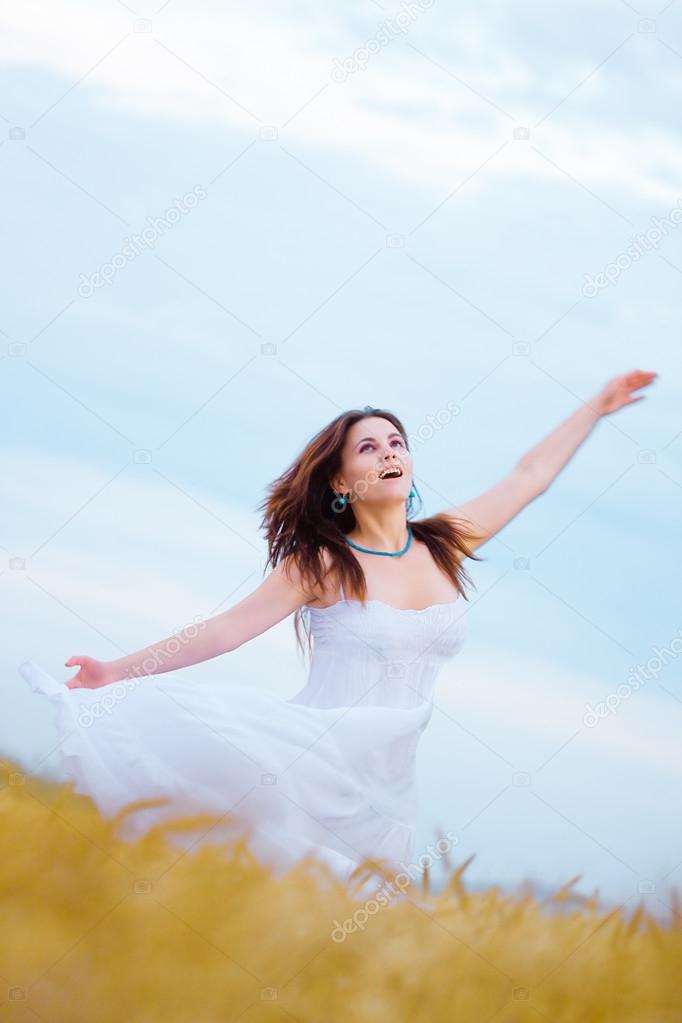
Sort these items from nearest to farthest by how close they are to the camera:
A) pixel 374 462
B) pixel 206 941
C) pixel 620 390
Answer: pixel 206 941 < pixel 374 462 < pixel 620 390

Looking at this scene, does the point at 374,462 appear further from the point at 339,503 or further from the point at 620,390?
the point at 620,390

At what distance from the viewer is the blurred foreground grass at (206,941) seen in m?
2.86

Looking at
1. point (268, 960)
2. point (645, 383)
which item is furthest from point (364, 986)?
point (645, 383)

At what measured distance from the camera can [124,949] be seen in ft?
9.41

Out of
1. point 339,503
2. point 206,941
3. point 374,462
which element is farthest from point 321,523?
point 206,941

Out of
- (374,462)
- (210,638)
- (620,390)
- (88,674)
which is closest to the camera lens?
(88,674)

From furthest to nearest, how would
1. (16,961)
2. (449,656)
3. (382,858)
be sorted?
(449,656), (382,858), (16,961)

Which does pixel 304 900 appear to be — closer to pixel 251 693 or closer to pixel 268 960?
pixel 268 960

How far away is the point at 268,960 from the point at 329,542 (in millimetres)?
984

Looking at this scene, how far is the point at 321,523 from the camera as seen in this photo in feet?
11.1

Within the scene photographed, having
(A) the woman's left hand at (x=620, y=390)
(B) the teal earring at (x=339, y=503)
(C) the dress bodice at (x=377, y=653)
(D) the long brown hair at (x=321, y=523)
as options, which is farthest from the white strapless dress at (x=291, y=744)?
(A) the woman's left hand at (x=620, y=390)

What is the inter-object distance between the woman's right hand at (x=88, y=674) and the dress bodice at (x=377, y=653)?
19.0 inches

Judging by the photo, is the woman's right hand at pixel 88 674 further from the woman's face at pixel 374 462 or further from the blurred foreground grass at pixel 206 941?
the woman's face at pixel 374 462

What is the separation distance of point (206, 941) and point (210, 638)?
677mm
